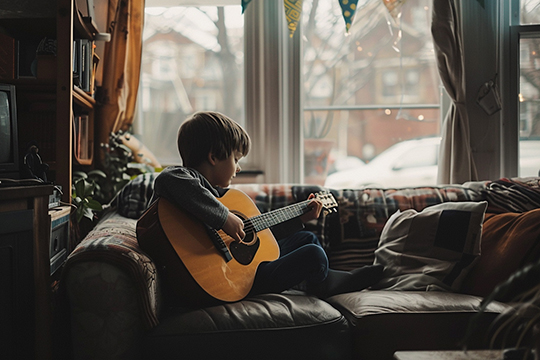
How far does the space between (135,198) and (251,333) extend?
920mm

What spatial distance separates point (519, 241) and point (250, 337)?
3.17 ft

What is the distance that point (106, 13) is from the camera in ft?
7.99

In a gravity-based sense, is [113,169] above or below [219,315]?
above

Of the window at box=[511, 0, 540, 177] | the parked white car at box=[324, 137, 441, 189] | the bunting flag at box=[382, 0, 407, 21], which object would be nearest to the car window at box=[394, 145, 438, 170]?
the parked white car at box=[324, 137, 441, 189]

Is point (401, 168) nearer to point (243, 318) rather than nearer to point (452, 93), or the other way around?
point (452, 93)

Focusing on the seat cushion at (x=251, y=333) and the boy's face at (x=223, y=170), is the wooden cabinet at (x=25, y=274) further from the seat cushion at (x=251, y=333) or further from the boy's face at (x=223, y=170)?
the boy's face at (x=223, y=170)

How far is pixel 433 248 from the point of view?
5.35 ft

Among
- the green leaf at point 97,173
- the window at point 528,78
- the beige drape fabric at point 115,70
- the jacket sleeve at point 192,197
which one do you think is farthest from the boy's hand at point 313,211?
the window at point 528,78

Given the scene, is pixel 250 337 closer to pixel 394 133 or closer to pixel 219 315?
pixel 219 315

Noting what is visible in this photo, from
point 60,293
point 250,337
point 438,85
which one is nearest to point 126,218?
point 60,293

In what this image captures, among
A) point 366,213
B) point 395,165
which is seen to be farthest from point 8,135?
point 395,165

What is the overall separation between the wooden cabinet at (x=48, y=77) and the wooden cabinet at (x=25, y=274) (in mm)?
650

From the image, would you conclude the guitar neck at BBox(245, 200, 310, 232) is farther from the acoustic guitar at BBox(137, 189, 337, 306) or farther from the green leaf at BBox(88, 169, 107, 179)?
the green leaf at BBox(88, 169, 107, 179)

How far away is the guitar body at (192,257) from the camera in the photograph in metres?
1.30
